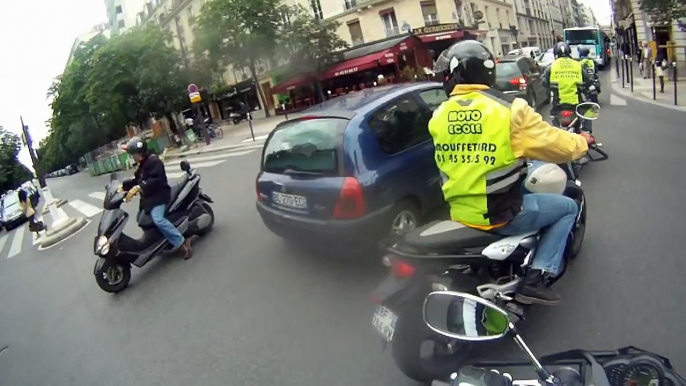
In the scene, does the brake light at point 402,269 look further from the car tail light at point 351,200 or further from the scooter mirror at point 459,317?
the car tail light at point 351,200

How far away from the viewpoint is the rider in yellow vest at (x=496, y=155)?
2.46 metres

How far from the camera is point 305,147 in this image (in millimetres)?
4586

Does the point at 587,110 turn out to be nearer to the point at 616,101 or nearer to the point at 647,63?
the point at 616,101

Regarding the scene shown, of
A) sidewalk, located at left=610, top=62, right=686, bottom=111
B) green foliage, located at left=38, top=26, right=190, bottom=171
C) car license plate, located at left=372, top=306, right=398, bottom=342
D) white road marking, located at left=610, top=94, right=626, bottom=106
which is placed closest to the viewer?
car license plate, located at left=372, top=306, right=398, bottom=342

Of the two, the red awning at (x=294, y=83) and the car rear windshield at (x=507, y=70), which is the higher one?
the red awning at (x=294, y=83)

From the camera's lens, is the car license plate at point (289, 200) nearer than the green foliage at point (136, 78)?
Yes

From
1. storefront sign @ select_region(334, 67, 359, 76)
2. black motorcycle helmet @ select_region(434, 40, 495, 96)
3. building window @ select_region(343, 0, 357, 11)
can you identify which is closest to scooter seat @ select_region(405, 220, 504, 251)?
black motorcycle helmet @ select_region(434, 40, 495, 96)

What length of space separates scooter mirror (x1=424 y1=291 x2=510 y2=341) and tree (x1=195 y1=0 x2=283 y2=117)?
3005 cm

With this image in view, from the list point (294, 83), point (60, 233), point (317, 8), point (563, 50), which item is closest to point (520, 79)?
point (563, 50)

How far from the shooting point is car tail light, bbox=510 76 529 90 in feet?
37.6

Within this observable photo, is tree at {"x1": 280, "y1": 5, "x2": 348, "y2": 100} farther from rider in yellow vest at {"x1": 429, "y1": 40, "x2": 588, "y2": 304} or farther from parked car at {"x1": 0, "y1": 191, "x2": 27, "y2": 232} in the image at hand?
rider in yellow vest at {"x1": 429, "y1": 40, "x2": 588, "y2": 304}

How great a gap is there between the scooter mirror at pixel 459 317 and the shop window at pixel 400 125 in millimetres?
2150

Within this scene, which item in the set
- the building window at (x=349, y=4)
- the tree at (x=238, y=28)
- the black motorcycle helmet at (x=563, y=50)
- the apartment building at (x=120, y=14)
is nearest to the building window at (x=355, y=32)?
the building window at (x=349, y=4)

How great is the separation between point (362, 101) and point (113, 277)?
12.6 feet
